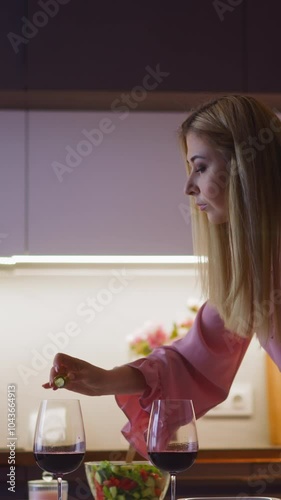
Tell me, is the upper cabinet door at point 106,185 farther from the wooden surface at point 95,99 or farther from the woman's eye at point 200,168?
the woman's eye at point 200,168

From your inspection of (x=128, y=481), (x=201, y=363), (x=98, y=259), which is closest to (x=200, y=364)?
(x=201, y=363)

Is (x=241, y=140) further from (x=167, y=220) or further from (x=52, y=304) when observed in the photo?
(x=52, y=304)

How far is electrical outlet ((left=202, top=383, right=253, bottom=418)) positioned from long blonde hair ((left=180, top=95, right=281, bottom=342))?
1.39 m

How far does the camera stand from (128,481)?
132 centimetres

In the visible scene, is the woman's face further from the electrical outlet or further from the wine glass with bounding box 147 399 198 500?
the electrical outlet

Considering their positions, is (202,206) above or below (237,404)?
above

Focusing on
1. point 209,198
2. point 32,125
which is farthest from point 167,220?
point 209,198

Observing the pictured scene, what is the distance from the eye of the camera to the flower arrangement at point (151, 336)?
3.03m

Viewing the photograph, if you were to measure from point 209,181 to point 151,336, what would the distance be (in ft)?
4.04

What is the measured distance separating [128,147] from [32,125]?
0.31 meters

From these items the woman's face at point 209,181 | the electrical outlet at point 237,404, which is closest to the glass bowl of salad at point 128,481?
the woman's face at point 209,181

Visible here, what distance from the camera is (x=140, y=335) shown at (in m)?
3.06

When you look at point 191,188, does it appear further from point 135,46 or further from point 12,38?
point 12,38

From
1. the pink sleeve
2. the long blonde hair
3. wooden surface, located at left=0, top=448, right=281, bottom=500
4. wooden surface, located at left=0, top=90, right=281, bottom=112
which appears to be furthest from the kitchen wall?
the long blonde hair
